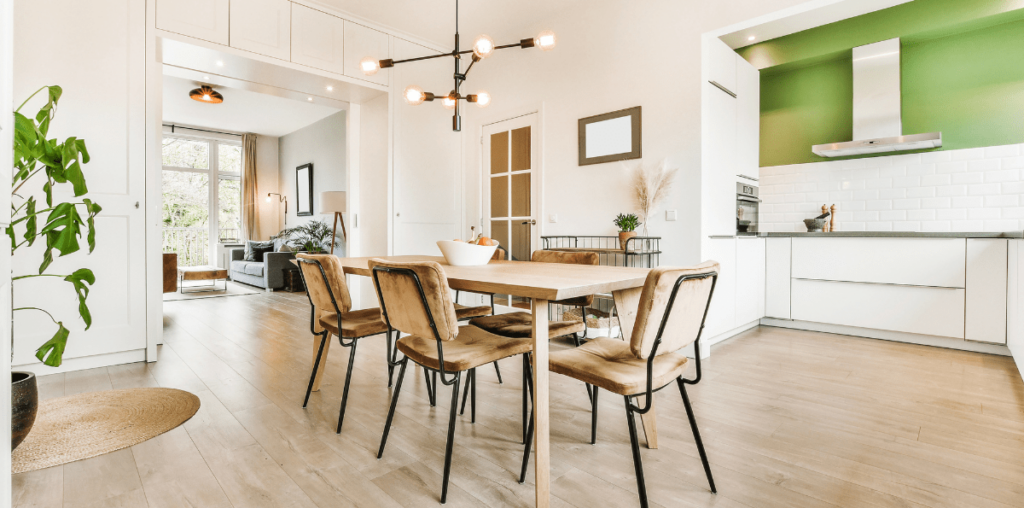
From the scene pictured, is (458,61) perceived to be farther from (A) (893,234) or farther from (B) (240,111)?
(B) (240,111)

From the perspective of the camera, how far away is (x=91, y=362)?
2.98m

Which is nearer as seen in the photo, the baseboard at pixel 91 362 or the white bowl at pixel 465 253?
the white bowl at pixel 465 253

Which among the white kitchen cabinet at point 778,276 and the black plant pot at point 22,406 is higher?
the white kitchen cabinet at point 778,276

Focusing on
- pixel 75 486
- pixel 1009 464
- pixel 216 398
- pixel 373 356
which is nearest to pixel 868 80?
pixel 1009 464

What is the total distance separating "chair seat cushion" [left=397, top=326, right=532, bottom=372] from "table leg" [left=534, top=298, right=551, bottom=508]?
0.66 feet

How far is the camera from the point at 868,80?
384cm

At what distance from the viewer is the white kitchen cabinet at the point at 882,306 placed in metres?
3.29

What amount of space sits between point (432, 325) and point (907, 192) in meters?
4.24

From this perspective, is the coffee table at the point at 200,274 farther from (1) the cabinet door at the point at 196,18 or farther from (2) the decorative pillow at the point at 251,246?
(1) the cabinet door at the point at 196,18

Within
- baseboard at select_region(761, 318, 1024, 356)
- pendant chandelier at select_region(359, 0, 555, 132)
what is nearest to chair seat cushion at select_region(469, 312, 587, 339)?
pendant chandelier at select_region(359, 0, 555, 132)

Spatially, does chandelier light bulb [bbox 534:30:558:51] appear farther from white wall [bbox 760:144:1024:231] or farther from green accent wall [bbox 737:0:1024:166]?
white wall [bbox 760:144:1024:231]

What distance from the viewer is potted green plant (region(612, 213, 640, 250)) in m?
3.39

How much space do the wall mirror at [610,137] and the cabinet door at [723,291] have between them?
2.98 feet

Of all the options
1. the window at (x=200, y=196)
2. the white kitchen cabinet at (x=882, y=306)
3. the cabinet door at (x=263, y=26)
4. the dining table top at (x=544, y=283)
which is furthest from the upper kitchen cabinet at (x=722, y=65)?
the window at (x=200, y=196)
